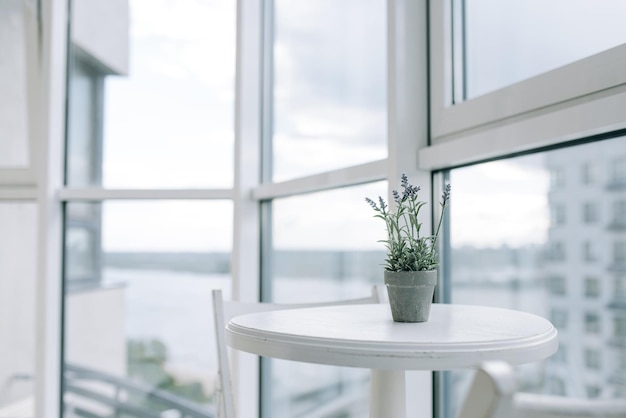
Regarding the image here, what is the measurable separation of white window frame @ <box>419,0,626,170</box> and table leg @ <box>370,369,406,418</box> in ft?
1.75

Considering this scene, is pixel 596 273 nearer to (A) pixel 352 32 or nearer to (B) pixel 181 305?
(A) pixel 352 32

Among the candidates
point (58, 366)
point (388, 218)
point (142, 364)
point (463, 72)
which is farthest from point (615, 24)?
point (58, 366)

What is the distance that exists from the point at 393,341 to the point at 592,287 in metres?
0.56

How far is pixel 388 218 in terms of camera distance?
1031mm

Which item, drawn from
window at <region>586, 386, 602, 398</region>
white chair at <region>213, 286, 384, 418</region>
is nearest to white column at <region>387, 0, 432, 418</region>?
white chair at <region>213, 286, 384, 418</region>

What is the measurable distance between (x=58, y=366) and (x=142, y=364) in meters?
0.39

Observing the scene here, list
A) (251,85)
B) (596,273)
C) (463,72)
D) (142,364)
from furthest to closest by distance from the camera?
(142,364)
(251,85)
(463,72)
(596,273)

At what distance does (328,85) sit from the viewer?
1.90 metres

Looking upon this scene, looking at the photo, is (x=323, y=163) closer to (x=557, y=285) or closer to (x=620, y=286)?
(x=557, y=285)

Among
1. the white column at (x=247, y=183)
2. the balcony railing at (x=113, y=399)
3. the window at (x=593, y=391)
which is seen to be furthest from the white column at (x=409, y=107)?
the balcony railing at (x=113, y=399)

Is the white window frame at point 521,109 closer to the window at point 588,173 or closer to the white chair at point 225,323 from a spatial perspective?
the window at point 588,173

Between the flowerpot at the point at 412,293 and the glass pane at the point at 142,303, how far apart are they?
1.37m

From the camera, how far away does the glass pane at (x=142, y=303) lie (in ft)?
7.49

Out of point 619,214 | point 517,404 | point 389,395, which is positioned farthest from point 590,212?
point 517,404
